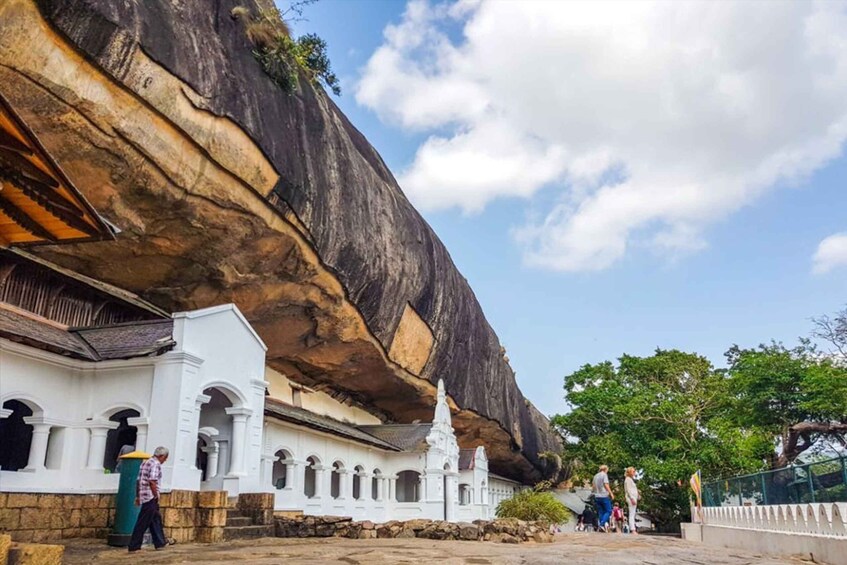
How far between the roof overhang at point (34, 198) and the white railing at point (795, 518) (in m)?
9.03

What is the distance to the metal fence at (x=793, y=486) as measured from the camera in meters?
9.32

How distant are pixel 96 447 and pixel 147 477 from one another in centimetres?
311

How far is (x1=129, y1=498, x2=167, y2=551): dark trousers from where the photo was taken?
8031mm

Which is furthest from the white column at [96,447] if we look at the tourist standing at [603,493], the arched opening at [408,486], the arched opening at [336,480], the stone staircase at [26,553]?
the arched opening at [408,486]

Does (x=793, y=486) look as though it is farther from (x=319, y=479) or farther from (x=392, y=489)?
(x=392, y=489)

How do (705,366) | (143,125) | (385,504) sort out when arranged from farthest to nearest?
1. (705,366)
2. (385,504)
3. (143,125)

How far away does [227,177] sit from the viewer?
38.2 ft

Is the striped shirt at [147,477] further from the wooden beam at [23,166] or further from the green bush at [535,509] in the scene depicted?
the green bush at [535,509]

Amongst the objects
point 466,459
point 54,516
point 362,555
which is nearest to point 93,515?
point 54,516

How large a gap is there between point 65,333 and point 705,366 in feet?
82.4

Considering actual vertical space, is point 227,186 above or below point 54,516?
above

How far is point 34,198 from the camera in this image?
621cm

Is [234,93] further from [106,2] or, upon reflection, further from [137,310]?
[137,310]

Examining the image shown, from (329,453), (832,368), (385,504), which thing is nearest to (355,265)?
(329,453)
